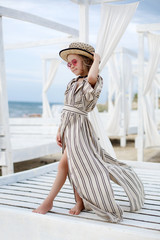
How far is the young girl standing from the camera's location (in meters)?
2.14

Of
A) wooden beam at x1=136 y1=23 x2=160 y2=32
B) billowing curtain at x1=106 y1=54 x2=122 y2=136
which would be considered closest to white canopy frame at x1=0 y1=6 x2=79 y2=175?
wooden beam at x1=136 y1=23 x2=160 y2=32

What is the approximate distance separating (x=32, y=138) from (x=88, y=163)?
4.50 meters

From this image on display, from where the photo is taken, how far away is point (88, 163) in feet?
7.20

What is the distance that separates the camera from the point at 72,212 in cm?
230

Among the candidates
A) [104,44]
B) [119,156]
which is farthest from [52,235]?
[119,156]

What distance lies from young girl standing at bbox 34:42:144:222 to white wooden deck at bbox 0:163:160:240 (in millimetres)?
91

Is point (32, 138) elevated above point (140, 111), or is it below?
below

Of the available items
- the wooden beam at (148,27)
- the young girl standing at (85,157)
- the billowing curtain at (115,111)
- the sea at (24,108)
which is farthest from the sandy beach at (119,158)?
the sea at (24,108)

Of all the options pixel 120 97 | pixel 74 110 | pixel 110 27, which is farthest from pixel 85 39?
pixel 120 97

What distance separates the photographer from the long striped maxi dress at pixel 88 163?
6.99ft

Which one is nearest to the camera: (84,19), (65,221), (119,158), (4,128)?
(65,221)

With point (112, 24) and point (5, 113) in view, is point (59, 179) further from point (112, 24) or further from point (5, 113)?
point (112, 24)

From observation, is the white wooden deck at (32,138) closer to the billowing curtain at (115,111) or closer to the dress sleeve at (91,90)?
the billowing curtain at (115,111)

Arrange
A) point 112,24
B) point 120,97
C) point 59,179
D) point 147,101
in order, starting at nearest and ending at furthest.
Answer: point 59,179 < point 112,24 < point 147,101 < point 120,97
